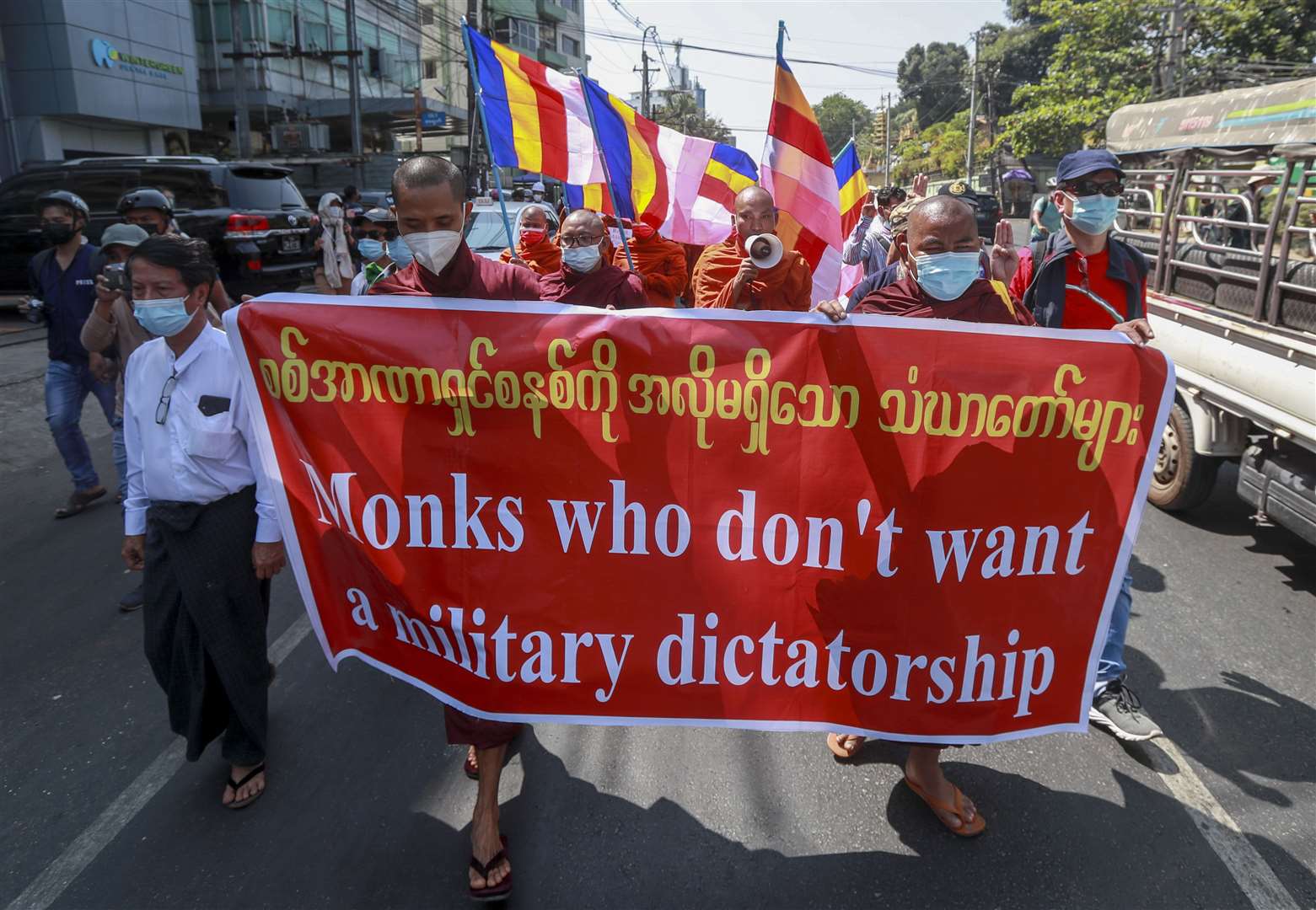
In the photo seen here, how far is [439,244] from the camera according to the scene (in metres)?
2.85

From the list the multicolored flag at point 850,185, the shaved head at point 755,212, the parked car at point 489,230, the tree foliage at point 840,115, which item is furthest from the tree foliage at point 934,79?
the shaved head at point 755,212

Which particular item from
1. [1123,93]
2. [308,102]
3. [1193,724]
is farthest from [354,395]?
[308,102]

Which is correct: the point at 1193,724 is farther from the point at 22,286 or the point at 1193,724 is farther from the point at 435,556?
the point at 22,286

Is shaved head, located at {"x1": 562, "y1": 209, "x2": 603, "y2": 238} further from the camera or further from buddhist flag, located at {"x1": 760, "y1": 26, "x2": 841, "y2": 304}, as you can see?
the camera

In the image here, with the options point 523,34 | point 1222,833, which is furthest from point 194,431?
point 523,34

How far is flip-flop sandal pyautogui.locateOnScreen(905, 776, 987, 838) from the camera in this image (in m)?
2.75

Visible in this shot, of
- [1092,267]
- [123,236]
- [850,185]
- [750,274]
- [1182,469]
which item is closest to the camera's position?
[1092,267]

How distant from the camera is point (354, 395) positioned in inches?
101

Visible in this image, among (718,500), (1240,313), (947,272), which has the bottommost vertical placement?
(718,500)

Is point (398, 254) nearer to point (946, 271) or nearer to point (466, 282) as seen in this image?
point (466, 282)

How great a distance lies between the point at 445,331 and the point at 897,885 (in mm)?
1981

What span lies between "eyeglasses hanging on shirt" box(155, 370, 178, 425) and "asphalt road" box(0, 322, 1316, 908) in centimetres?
124

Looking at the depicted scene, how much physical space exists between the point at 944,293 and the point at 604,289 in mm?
1659

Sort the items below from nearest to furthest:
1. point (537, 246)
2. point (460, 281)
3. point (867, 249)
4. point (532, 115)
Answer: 1. point (460, 281)
2. point (532, 115)
3. point (537, 246)
4. point (867, 249)
